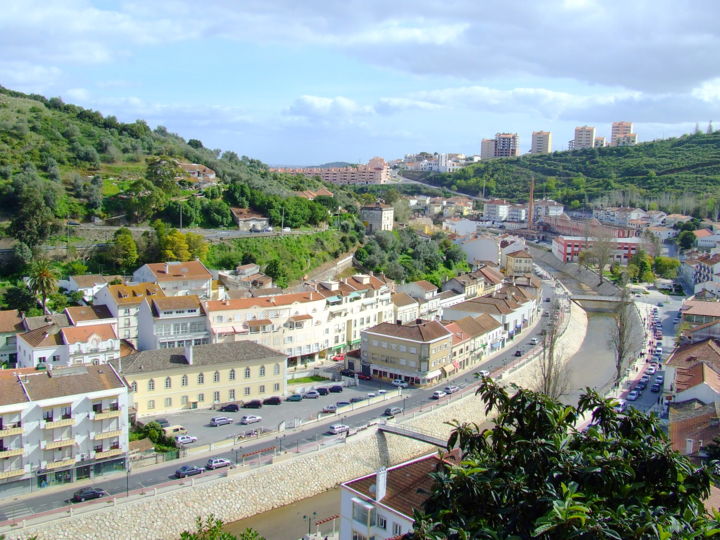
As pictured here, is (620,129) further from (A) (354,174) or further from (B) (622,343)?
(B) (622,343)

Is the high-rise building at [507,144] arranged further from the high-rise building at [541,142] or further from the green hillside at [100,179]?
the green hillside at [100,179]

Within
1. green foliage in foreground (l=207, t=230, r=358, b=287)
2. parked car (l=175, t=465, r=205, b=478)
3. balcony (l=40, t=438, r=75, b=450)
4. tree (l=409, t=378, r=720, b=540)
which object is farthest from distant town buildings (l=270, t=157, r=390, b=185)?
tree (l=409, t=378, r=720, b=540)

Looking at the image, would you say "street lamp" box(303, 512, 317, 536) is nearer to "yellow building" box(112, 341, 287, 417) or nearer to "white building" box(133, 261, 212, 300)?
"yellow building" box(112, 341, 287, 417)

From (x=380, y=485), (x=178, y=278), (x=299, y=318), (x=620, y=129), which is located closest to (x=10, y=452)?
(x=380, y=485)

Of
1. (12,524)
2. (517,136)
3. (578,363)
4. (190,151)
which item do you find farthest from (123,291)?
(517,136)

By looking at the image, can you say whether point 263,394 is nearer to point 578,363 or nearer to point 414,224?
point 578,363

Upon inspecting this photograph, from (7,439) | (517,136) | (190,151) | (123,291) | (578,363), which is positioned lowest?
(578,363)
